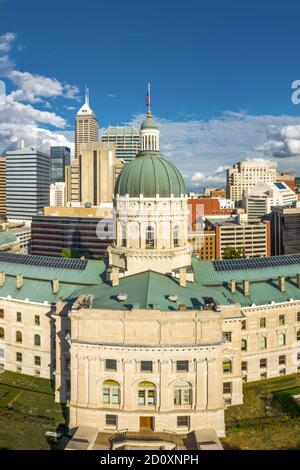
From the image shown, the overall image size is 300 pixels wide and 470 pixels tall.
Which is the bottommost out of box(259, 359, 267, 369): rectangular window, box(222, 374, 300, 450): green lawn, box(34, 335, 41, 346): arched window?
box(222, 374, 300, 450): green lawn

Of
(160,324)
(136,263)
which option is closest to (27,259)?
(136,263)

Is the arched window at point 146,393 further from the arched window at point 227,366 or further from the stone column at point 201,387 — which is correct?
the arched window at point 227,366

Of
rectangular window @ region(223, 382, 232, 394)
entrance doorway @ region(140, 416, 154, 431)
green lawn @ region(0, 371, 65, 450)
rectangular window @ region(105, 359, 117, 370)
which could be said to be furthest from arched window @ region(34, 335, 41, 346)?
rectangular window @ region(223, 382, 232, 394)

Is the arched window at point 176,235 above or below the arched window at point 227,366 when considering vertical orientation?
above

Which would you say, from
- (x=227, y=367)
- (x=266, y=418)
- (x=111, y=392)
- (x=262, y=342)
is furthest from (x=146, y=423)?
(x=262, y=342)

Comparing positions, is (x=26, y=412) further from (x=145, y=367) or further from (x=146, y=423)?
(x=145, y=367)

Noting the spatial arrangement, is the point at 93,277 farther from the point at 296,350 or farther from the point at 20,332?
the point at 296,350

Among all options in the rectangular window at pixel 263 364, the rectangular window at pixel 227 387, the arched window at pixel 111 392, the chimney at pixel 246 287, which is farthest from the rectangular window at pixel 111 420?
the chimney at pixel 246 287

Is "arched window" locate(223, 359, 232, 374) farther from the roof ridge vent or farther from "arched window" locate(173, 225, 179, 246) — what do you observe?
"arched window" locate(173, 225, 179, 246)
